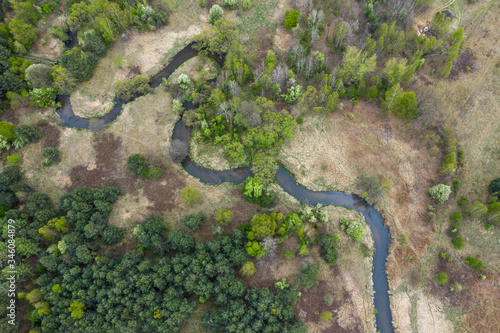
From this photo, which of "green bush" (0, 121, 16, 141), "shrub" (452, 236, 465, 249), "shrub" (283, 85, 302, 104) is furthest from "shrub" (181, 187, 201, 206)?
"shrub" (452, 236, 465, 249)

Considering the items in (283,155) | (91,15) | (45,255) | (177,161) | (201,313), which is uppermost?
(91,15)

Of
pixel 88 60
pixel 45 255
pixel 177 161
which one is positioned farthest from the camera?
pixel 88 60

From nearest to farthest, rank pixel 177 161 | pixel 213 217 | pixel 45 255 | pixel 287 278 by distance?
pixel 45 255, pixel 287 278, pixel 213 217, pixel 177 161

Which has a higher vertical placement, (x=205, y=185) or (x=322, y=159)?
(x=322, y=159)

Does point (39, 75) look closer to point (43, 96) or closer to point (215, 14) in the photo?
point (43, 96)

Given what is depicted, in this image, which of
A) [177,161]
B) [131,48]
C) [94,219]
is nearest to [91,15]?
[131,48]

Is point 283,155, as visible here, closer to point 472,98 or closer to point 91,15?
point 472,98
